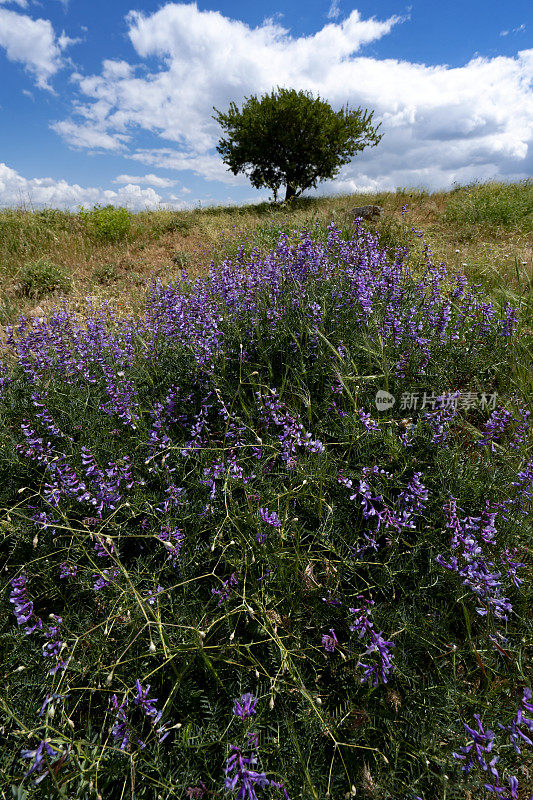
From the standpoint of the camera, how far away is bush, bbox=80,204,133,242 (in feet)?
33.7

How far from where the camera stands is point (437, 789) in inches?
52.8

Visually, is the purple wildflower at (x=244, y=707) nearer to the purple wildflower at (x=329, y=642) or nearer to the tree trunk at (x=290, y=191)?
the purple wildflower at (x=329, y=642)

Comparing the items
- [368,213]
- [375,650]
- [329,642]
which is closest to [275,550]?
[329,642]

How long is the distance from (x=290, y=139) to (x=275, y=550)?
20274 mm

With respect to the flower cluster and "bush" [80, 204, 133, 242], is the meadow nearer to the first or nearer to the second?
the flower cluster

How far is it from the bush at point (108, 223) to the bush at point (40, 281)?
312cm

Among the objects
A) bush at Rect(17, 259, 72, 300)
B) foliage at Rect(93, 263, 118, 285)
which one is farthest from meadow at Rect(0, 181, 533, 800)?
foliage at Rect(93, 263, 118, 285)

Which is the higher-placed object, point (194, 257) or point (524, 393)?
point (194, 257)

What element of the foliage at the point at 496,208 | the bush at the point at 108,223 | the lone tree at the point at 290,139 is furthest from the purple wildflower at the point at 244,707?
the lone tree at the point at 290,139

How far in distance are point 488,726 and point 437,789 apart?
0.27 metres

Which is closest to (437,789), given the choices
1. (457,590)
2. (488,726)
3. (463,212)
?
(488,726)

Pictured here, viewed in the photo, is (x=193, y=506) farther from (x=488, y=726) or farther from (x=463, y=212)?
(x=463, y=212)

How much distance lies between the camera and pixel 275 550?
1859 mm

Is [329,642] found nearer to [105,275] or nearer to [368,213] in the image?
[105,275]
